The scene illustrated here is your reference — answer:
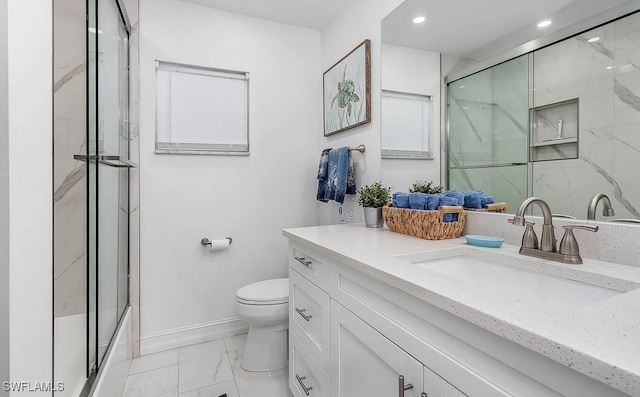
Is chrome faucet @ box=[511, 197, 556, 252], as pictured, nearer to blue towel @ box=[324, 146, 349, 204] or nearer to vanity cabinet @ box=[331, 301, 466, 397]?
vanity cabinet @ box=[331, 301, 466, 397]

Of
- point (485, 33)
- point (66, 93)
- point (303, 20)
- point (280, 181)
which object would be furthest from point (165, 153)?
point (485, 33)

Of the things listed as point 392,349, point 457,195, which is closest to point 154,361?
point 392,349

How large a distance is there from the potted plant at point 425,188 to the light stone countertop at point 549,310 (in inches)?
17.2

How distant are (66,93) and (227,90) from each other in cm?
126

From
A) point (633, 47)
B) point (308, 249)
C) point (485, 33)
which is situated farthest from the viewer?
point (308, 249)

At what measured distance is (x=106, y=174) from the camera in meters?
1.48

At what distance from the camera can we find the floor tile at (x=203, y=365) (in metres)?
1.73

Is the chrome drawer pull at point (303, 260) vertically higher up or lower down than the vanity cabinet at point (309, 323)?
higher up

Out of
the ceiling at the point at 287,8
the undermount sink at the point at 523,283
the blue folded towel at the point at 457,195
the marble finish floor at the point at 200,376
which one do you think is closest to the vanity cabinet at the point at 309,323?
the marble finish floor at the point at 200,376

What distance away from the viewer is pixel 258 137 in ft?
7.64

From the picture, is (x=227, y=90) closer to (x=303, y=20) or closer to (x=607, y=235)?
(x=303, y=20)

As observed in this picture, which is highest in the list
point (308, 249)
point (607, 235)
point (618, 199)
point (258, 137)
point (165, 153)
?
point (258, 137)

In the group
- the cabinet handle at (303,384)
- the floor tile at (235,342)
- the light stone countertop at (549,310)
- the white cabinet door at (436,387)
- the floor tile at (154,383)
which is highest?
the light stone countertop at (549,310)

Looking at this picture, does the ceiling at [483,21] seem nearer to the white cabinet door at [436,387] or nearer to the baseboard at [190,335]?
the white cabinet door at [436,387]
